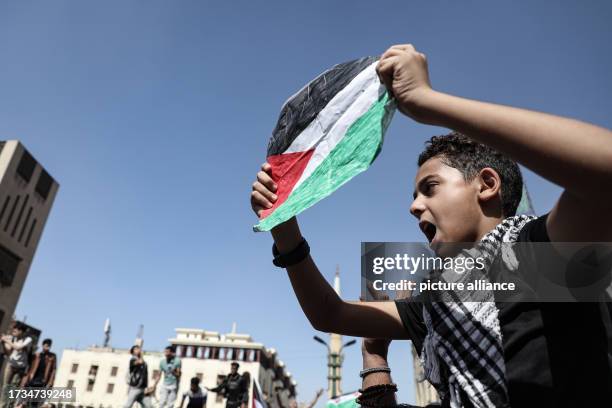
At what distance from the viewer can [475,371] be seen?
1173mm

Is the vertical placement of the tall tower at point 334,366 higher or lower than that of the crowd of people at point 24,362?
higher

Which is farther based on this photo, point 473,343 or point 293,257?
point 293,257

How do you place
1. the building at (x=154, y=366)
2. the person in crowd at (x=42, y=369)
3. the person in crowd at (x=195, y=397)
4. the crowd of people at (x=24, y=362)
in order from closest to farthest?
the person in crowd at (x=42, y=369)
the crowd of people at (x=24, y=362)
the person in crowd at (x=195, y=397)
the building at (x=154, y=366)

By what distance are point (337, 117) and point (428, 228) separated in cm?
54

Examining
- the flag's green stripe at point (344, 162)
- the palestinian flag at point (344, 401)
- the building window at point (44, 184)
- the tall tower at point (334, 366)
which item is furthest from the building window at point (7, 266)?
the flag's green stripe at point (344, 162)

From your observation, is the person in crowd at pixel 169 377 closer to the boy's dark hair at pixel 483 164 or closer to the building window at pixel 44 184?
the boy's dark hair at pixel 483 164

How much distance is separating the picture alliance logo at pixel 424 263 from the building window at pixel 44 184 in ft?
122

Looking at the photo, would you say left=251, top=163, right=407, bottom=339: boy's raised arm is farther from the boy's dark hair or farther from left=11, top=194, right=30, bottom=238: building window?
left=11, top=194, right=30, bottom=238: building window

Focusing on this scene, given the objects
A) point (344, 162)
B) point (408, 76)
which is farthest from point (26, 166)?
point (408, 76)

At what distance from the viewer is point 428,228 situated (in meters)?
1.47

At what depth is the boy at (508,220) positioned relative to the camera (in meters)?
0.93

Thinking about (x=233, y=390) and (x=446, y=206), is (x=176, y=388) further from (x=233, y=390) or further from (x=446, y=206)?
(x=446, y=206)

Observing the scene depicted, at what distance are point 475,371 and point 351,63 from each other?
1144 millimetres

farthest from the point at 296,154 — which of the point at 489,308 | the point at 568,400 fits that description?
the point at 568,400
